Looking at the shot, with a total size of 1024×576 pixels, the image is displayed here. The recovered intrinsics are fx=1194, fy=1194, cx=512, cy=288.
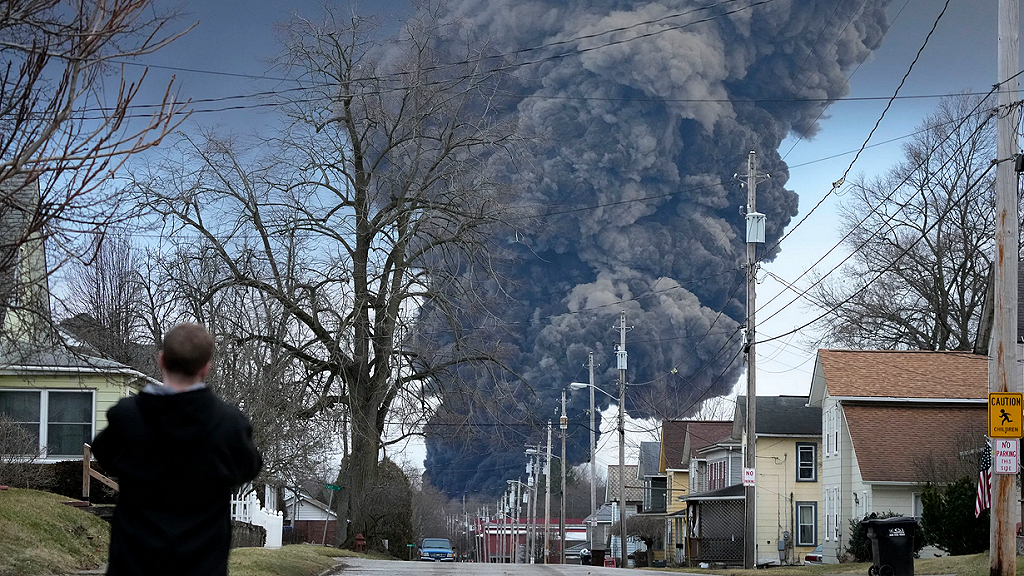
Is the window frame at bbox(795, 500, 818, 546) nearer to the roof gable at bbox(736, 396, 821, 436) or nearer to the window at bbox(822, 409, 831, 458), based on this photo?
the roof gable at bbox(736, 396, 821, 436)

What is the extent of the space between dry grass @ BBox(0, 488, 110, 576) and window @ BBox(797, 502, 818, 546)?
34.2 meters

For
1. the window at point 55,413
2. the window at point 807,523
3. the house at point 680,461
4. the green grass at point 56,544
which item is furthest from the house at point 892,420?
the window at point 55,413

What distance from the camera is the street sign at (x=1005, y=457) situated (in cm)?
1809

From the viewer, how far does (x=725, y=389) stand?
133 meters

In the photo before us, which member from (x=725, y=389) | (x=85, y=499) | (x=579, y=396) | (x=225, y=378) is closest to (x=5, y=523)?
(x=225, y=378)

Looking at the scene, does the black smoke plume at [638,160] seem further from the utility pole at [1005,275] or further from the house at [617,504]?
the utility pole at [1005,275]

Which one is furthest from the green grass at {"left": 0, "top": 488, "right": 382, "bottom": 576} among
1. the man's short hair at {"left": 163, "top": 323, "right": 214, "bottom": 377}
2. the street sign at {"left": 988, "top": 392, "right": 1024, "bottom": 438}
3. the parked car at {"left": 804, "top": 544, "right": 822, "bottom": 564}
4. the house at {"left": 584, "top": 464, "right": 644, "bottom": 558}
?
→ the house at {"left": 584, "top": 464, "right": 644, "bottom": 558}

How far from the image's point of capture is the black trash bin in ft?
68.9

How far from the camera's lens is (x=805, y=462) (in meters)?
48.4

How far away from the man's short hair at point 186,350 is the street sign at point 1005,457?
51.6 feet

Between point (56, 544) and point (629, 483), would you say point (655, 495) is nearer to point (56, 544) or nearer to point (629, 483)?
point (629, 483)

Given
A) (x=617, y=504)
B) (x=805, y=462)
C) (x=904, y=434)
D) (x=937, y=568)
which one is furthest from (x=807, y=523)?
(x=617, y=504)

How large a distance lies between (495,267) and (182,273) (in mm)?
9059

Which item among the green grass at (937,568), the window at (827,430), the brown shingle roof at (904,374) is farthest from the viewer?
the window at (827,430)
